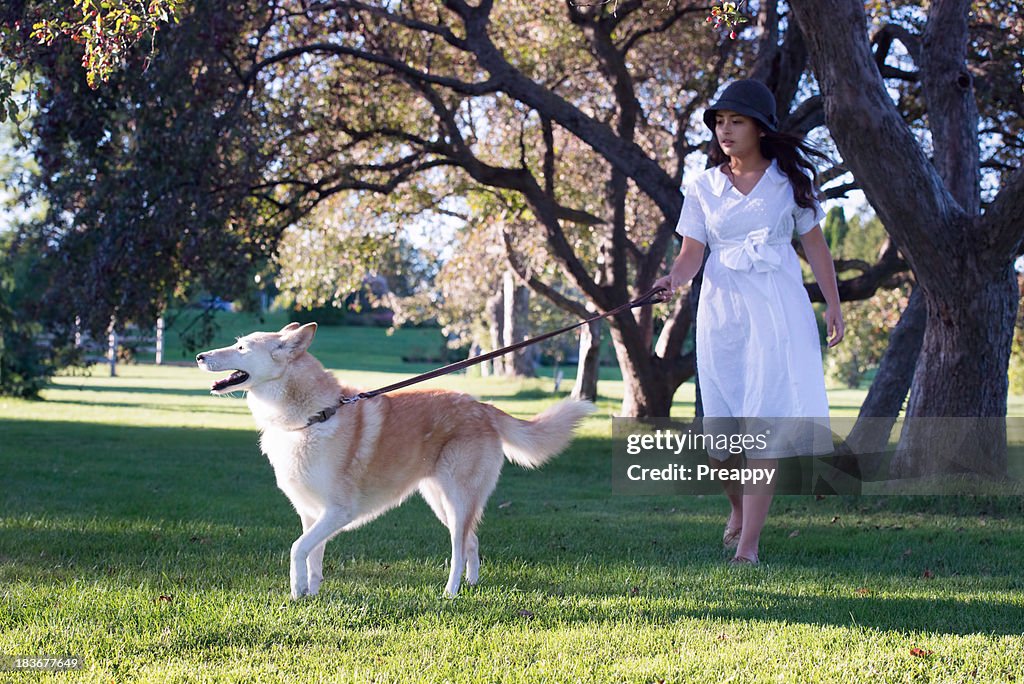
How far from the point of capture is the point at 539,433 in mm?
5773

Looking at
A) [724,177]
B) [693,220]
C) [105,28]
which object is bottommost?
[693,220]

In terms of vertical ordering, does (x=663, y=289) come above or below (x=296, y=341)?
above

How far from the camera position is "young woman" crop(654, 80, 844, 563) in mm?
5742

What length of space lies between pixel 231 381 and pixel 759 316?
285 centimetres

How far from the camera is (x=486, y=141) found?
723 inches

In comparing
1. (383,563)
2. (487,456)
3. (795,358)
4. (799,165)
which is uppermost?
(799,165)

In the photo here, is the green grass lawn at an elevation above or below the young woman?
below

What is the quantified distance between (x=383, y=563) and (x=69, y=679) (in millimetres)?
2583

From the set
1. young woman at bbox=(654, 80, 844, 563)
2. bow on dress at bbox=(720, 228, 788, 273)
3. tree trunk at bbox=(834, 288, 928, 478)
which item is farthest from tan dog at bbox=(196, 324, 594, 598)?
tree trunk at bbox=(834, 288, 928, 478)

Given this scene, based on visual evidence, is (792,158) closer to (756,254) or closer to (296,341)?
(756,254)

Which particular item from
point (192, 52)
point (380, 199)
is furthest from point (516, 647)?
point (380, 199)

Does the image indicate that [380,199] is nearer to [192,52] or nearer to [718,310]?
[192,52]
